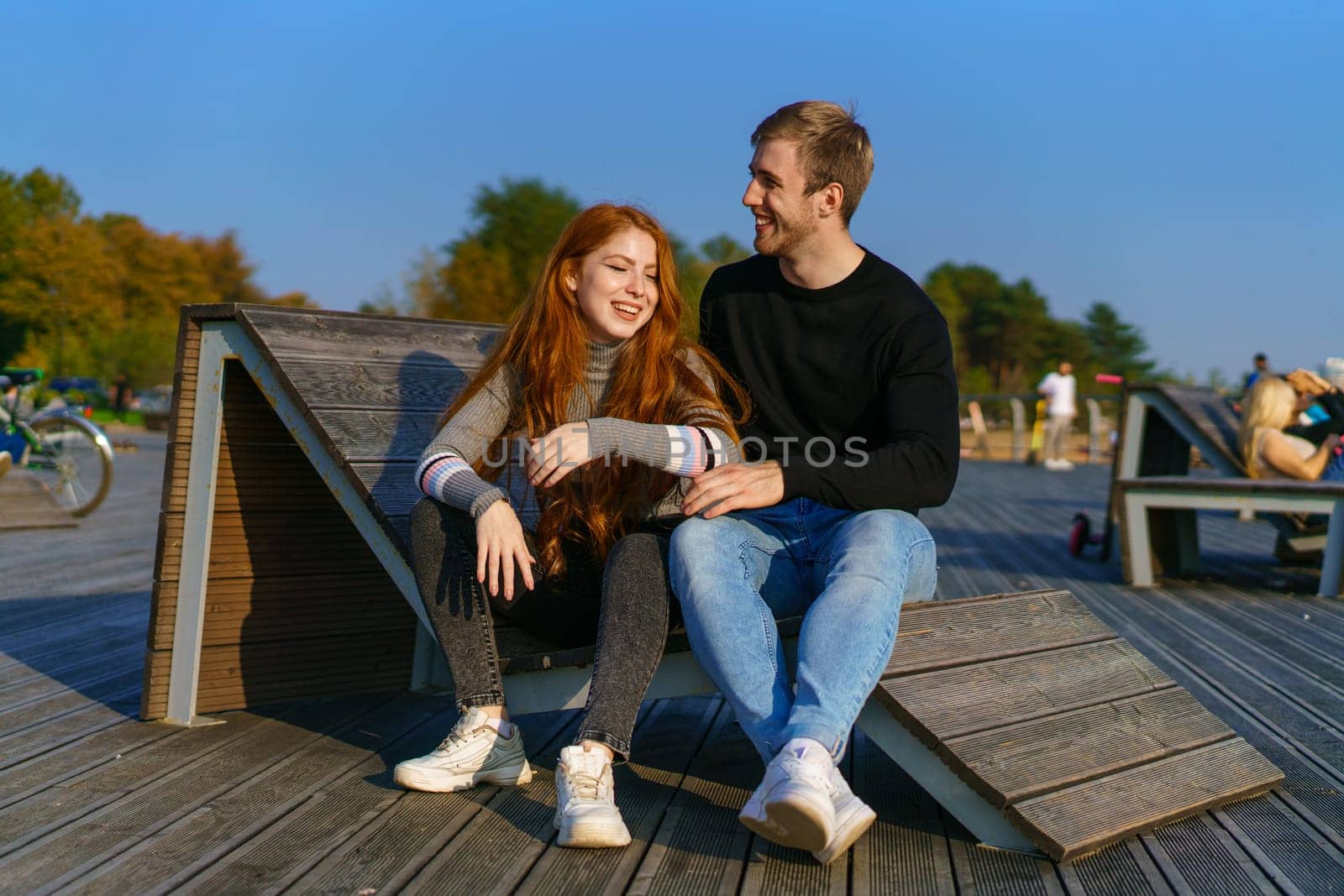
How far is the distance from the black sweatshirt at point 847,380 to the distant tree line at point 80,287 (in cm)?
3773

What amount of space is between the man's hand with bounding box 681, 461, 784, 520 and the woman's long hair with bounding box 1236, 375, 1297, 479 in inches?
206

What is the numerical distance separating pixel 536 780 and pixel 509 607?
16.0 inches

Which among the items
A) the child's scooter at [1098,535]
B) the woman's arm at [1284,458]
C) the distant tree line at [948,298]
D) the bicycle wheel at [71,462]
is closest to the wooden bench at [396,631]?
the woman's arm at [1284,458]

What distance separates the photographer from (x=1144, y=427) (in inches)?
305

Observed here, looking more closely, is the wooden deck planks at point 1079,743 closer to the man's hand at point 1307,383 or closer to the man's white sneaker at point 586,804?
the man's white sneaker at point 586,804

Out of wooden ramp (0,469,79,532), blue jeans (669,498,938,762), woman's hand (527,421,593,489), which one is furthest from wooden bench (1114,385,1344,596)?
wooden ramp (0,469,79,532)

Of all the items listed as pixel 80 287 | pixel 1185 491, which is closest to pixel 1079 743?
pixel 1185 491

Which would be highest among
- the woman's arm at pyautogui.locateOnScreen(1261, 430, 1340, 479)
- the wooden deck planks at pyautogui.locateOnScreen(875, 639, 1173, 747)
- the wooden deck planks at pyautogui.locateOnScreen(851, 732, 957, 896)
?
the woman's arm at pyautogui.locateOnScreen(1261, 430, 1340, 479)

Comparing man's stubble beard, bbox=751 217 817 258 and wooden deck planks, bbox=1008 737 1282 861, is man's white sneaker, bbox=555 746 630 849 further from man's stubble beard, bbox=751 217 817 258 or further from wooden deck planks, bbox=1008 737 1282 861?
man's stubble beard, bbox=751 217 817 258

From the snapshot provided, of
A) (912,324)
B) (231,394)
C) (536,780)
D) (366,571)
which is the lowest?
(536,780)

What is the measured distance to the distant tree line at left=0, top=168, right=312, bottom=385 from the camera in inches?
1780

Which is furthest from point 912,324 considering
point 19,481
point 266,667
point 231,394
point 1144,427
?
point 19,481

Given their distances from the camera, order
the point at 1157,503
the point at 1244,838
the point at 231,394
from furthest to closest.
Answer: the point at 1157,503 → the point at 231,394 → the point at 1244,838

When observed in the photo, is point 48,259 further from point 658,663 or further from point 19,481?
point 658,663
